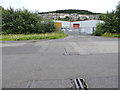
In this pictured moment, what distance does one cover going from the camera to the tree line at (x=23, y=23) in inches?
611

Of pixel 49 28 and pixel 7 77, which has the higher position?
pixel 49 28

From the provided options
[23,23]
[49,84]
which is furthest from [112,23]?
[49,84]

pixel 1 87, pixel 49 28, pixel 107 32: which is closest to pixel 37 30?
pixel 49 28

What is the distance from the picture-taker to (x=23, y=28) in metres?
15.6

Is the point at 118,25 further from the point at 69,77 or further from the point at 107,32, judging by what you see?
the point at 69,77

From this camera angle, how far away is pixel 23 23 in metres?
15.4

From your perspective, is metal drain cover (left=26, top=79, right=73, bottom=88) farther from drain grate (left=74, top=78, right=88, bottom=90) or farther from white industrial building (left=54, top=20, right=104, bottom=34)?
white industrial building (left=54, top=20, right=104, bottom=34)

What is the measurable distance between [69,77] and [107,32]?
17.9 metres

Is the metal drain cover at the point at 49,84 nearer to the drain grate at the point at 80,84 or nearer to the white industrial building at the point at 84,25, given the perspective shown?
the drain grate at the point at 80,84

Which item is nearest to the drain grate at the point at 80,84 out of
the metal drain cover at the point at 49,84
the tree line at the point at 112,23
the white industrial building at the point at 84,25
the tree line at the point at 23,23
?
the metal drain cover at the point at 49,84

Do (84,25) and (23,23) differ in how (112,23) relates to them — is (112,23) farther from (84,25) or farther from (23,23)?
(23,23)

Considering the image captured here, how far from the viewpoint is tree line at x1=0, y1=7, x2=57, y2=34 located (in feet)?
50.9

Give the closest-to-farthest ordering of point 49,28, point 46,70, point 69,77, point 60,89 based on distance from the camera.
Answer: point 60,89 < point 69,77 < point 46,70 < point 49,28

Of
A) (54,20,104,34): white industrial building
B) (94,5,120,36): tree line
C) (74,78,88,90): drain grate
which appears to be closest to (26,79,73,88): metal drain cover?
(74,78,88,90): drain grate
